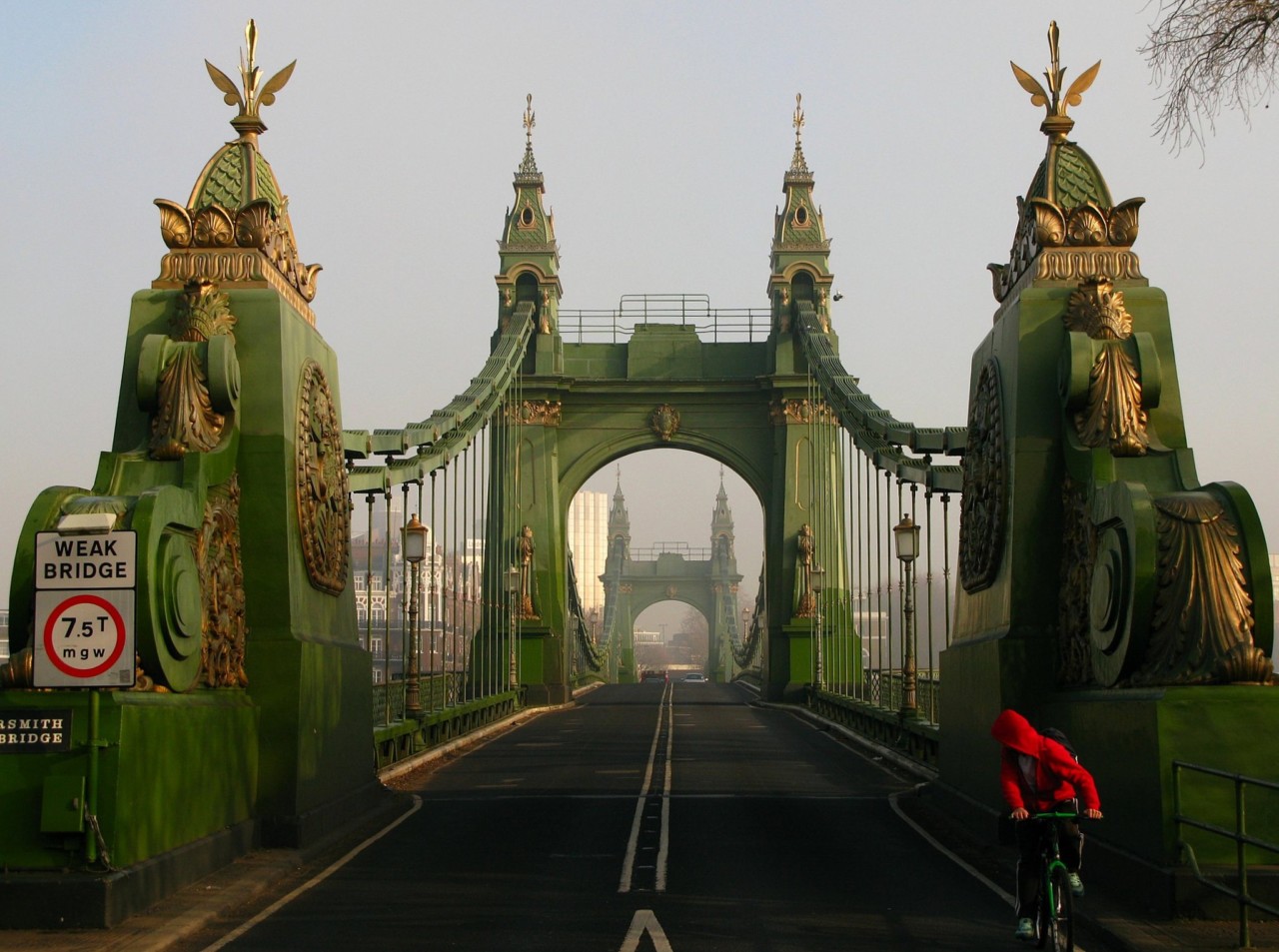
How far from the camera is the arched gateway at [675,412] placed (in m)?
48.4

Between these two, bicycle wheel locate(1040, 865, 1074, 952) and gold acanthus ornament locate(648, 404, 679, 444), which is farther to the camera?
gold acanthus ornament locate(648, 404, 679, 444)

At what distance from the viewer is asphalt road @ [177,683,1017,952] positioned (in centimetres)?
1062

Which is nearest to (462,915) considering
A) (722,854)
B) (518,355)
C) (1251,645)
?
(722,854)

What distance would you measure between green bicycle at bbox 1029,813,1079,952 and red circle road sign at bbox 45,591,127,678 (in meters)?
5.60

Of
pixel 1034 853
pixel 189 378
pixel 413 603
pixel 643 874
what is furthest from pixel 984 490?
pixel 413 603

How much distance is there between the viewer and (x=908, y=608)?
2570 cm

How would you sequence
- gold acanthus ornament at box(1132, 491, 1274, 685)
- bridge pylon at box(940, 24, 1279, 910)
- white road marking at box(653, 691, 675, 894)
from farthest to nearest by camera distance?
white road marking at box(653, 691, 675, 894), gold acanthus ornament at box(1132, 491, 1274, 685), bridge pylon at box(940, 24, 1279, 910)

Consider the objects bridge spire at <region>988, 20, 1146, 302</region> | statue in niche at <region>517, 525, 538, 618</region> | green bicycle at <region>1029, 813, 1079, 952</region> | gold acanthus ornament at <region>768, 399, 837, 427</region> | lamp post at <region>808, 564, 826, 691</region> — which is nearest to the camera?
green bicycle at <region>1029, 813, 1079, 952</region>

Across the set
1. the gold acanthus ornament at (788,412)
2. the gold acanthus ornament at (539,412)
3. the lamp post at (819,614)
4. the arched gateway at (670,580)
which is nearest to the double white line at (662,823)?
the lamp post at (819,614)

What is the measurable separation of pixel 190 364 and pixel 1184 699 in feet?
27.2

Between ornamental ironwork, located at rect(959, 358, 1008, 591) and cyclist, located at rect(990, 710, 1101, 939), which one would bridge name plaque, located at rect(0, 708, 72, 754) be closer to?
cyclist, located at rect(990, 710, 1101, 939)

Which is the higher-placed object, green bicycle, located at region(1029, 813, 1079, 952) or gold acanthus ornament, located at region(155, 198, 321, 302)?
gold acanthus ornament, located at region(155, 198, 321, 302)

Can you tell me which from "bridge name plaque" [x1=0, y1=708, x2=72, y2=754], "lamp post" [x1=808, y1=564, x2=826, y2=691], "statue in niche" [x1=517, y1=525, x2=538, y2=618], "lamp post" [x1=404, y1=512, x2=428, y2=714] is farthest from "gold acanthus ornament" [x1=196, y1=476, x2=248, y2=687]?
"statue in niche" [x1=517, y1=525, x2=538, y2=618]

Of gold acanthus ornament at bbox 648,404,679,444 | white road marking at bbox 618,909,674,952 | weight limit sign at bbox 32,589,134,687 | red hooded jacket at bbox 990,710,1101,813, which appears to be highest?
gold acanthus ornament at bbox 648,404,679,444
